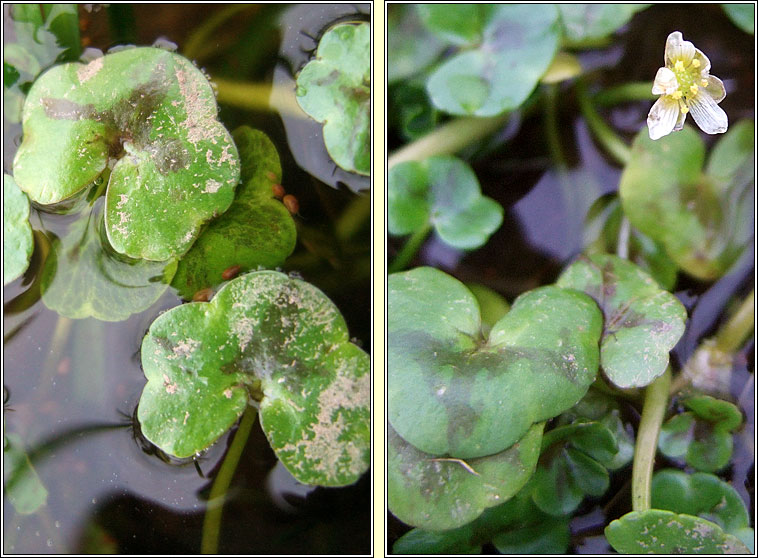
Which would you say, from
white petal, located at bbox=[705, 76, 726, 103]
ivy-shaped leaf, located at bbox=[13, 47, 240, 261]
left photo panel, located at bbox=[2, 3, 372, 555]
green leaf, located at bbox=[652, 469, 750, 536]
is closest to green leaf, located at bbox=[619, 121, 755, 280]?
white petal, located at bbox=[705, 76, 726, 103]

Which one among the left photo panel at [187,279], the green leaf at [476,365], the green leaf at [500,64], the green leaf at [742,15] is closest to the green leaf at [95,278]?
the left photo panel at [187,279]

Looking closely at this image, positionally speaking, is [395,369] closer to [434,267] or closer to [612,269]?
[434,267]

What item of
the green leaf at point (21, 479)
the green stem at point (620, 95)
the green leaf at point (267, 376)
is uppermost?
the green stem at point (620, 95)

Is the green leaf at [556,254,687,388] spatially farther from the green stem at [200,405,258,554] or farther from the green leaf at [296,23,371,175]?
the green stem at [200,405,258,554]

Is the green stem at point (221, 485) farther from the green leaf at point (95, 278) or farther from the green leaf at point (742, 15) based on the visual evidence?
the green leaf at point (742, 15)

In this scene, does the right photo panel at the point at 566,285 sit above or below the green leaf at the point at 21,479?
above

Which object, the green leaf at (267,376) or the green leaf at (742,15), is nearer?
the green leaf at (267,376)

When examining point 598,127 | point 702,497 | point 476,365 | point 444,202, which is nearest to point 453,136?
point 444,202

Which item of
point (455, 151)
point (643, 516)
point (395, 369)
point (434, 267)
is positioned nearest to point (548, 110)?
point (455, 151)
